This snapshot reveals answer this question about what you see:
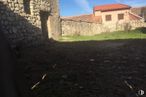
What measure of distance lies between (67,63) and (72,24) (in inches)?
694

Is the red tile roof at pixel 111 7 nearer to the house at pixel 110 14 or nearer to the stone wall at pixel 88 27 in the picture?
the house at pixel 110 14

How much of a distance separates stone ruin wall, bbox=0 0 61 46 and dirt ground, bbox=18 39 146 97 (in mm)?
2483

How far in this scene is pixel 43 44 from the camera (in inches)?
666

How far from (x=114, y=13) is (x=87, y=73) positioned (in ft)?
122

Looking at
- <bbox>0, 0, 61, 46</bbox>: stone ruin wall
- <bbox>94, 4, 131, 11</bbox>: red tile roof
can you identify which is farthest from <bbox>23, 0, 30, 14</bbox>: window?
<bbox>94, 4, 131, 11</bbox>: red tile roof

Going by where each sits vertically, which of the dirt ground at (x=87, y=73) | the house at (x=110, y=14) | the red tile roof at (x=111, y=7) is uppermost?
the red tile roof at (x=111, y=7)

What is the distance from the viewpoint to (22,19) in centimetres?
1500

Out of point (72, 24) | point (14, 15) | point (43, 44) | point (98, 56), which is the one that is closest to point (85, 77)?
point (98, 56)

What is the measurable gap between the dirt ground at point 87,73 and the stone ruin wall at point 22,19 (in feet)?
8.14

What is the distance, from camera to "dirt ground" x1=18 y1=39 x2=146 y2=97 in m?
7.29

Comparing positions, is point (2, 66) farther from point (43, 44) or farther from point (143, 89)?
point (43, 44)

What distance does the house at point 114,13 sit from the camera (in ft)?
145

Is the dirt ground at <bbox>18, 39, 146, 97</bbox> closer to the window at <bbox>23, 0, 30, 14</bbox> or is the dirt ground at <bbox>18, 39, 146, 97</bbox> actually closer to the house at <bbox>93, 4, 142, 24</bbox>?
the window at <bbox>23, 0, 30, 14</bbox>

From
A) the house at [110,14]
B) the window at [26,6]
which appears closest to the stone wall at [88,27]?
the house at [110,14]
